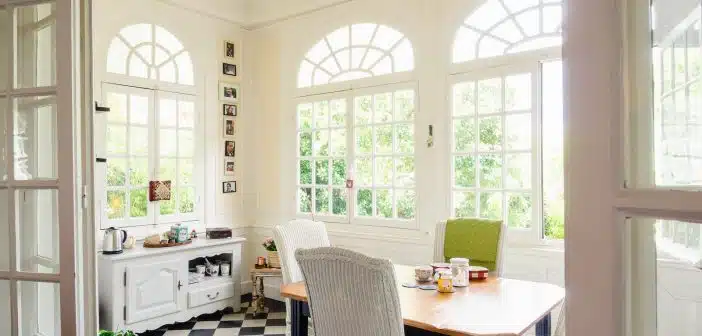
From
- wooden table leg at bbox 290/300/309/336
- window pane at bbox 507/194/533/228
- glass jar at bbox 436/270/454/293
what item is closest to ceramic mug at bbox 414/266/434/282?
glass jar at bbox 436/270/454/293

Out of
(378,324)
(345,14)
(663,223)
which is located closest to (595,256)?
(663,223)

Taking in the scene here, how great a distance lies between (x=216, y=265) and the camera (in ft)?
14.3

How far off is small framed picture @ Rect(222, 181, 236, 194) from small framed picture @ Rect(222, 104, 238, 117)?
2.36 ft

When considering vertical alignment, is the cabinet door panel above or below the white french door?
below

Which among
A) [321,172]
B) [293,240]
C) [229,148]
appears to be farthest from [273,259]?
[293,240]

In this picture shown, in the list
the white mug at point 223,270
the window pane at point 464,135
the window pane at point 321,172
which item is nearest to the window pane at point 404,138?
the window pane at point 464,135

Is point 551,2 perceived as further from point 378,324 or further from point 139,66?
point 139,66

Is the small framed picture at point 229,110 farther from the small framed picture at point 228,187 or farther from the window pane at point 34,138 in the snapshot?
the window pane at point 34,138

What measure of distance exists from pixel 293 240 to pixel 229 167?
2197mm

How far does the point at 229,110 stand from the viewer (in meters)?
4.86

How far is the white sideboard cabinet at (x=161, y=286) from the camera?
3.51 meters

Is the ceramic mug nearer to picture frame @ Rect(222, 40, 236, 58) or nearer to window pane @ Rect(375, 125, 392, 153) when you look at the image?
window pane @ Rect(375, 125, 392, 153)

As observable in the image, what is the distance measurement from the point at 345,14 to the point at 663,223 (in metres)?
4.01

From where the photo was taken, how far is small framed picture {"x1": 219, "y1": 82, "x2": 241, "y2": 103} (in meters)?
4.79
